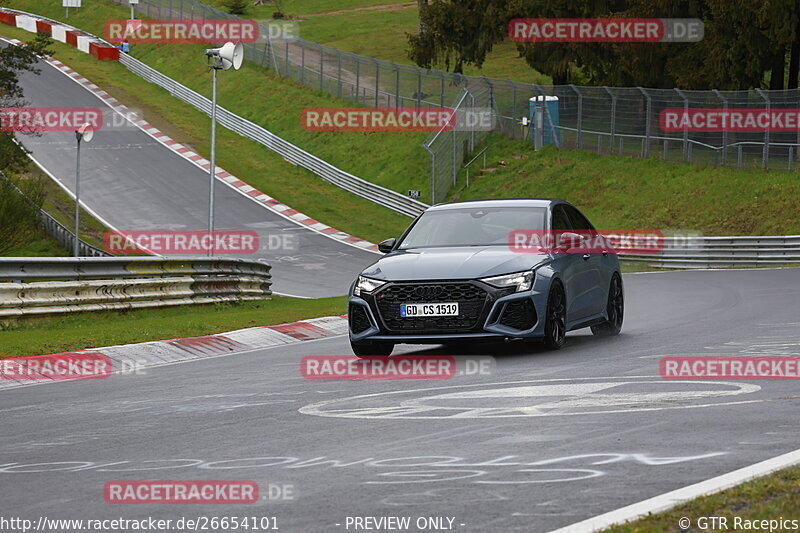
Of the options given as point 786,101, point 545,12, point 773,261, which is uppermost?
point 545,12

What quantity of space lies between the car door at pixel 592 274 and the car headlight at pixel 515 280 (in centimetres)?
170

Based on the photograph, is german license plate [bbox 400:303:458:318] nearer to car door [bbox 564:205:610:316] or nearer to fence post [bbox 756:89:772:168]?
car door [bbox 564:205:610:316]

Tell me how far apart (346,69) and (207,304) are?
41235mm

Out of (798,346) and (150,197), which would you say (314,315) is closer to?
(798,346)

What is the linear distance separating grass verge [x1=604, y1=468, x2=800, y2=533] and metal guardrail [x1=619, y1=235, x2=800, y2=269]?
3001 centimetres

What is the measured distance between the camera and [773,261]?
1379 inches

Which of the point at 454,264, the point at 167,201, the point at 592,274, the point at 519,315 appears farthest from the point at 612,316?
the point at 167,201

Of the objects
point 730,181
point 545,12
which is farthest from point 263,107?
point 730,181

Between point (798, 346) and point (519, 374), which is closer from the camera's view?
point (519, 374)

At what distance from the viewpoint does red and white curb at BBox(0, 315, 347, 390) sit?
571 inches

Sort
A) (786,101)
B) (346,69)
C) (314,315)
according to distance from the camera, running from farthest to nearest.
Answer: (346,69) < (786,101) < (314,315)

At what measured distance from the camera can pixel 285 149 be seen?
59.6 m

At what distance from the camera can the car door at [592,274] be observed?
14.6 m

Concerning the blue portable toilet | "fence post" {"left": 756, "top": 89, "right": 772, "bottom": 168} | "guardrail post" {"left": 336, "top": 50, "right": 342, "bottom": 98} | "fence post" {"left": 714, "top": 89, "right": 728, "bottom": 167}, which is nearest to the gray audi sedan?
"fence post" {"left": 756, "top": 89, "right": 772, "bottom": 168}
